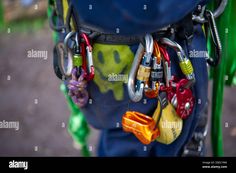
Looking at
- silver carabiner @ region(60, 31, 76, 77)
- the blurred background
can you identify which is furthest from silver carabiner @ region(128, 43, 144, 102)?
the blurred background

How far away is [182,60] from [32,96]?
101 centimetres

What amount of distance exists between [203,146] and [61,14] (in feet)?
1.38

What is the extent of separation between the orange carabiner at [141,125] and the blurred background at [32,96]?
0.53 m

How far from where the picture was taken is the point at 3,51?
74.8 inches

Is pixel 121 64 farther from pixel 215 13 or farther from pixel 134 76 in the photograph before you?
pixel 215 13

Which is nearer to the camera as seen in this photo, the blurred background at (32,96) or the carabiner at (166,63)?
the carabiner at (166,63)

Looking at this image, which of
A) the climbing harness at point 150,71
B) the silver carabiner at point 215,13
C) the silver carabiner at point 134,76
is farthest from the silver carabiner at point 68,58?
the silver carabiner at point 215,13

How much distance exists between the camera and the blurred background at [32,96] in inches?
56.6

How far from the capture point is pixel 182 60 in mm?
774

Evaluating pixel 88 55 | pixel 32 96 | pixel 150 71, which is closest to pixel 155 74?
pixel 150 71

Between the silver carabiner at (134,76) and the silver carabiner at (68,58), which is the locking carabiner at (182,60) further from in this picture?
the silver carabiner at (68,58)
